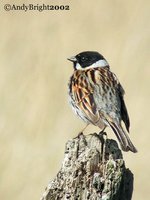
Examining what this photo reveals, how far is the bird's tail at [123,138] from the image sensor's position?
738 cm

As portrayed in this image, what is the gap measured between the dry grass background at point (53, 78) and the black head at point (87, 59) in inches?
106

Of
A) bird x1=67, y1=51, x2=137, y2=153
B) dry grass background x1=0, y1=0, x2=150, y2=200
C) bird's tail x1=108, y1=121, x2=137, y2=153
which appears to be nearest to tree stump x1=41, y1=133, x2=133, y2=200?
bird's tail x1=108, y1=121, x2=137, y2=153

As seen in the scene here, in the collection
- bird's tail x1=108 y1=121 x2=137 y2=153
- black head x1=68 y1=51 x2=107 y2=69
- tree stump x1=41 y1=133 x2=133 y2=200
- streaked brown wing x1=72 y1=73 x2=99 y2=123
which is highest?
black head x1=68 y1=51 x2=107 y2=69

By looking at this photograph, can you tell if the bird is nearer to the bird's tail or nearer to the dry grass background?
the bird's tail

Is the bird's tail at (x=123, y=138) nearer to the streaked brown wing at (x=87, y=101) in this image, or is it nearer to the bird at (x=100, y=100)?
the bird at (x=100, y=100)

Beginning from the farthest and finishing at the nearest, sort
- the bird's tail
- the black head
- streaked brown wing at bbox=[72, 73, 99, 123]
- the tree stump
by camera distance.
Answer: the black head
streaked brown wing at bbox=[72, 73, 99, 123]
the bird's tail
the tree stump

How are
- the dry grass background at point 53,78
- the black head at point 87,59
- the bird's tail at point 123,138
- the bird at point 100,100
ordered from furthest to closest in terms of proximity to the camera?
the dry grass background at point 53,78
the black head at point 87,59
the bird at point 100,100
the bird's tail at point 123,138

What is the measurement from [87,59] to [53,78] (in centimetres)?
423

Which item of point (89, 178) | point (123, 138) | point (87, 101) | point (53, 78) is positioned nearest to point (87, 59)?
point (87, 101)

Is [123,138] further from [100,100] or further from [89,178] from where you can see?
[89,178]

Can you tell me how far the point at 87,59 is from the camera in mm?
8938

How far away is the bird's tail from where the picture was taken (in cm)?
738

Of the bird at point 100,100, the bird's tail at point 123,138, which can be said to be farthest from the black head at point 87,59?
the bird's tail at point 123,138

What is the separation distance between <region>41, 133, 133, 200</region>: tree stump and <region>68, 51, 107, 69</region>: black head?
287cm
